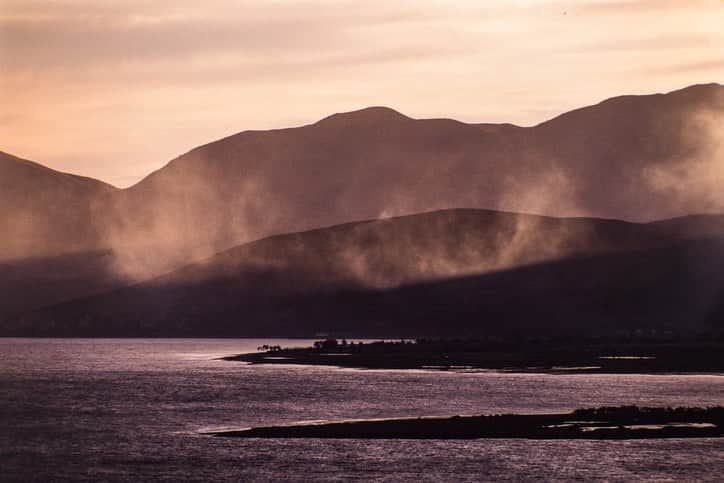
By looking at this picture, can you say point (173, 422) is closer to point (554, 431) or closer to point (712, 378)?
point (554, 431)

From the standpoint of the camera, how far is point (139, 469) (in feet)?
306

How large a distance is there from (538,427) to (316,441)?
19252 millimetres

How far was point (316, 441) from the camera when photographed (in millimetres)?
106938

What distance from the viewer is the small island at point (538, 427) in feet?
356

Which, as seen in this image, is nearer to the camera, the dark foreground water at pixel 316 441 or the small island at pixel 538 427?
the dark foreground water at pixel 316 441

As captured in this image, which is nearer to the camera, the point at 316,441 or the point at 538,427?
the point at 316,441

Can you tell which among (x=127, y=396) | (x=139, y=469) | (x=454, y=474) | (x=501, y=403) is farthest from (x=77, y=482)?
(x=127, y=396)

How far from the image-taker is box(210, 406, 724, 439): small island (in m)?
108

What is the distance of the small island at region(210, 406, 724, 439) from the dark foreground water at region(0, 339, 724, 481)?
333cm

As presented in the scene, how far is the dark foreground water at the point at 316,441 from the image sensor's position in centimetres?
9138

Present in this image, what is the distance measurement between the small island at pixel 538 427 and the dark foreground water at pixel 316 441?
3.33 metres

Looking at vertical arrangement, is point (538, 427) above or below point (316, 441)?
above

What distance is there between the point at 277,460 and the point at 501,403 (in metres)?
50.2

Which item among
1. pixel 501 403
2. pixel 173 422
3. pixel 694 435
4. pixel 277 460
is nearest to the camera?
pixel 277 460
